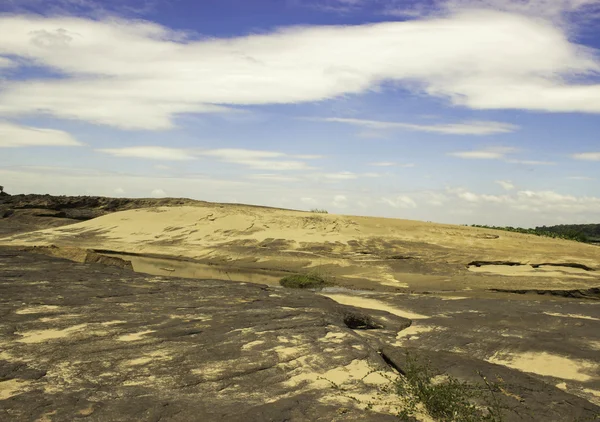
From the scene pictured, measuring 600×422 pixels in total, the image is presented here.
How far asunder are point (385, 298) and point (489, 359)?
4.24 m

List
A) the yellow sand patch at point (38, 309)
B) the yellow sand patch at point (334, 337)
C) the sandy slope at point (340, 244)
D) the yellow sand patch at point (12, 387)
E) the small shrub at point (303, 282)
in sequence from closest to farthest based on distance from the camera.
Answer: the yellow sand patch at point (12, 387)
the yellow sand patch at point (334, 337)
the yellow sand patch at point (38, 309)
the small shrub at point (303, 282)
the sandy slope at point (340, 244)

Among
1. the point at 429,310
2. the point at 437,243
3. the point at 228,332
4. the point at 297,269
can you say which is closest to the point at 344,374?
the point at 228,332

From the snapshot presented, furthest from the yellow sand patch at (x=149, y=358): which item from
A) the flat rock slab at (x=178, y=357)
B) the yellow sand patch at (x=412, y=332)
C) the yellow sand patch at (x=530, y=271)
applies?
the yellow sand patch at (x=530, y=271)

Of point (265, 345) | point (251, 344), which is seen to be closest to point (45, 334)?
point (251, 344)

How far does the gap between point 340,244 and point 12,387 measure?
48.3 feet

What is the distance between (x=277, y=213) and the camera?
24047 mm

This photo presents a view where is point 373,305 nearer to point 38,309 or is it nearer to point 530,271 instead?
point 38,309

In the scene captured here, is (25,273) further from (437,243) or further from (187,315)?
(437,243)

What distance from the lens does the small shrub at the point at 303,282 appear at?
1370 cm

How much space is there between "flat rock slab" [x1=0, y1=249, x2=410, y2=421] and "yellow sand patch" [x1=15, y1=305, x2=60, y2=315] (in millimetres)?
23

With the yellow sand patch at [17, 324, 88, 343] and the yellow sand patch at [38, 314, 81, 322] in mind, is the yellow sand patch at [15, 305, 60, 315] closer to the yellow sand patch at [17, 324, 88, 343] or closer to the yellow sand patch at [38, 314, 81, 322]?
the yellow sand patch at [38, 314, 81, 322]

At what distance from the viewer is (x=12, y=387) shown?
14.6 feet

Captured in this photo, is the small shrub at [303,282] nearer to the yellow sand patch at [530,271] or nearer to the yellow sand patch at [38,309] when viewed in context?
the yellow sand patch at [530,271]

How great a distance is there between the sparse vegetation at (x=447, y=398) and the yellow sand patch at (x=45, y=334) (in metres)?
3.59
